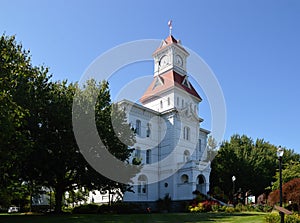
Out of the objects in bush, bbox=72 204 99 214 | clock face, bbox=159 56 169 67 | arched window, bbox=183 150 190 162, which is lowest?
bush, bbox=72 204 99 214

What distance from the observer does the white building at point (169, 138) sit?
38.5 metres

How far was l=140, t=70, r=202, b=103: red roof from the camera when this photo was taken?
143 feet

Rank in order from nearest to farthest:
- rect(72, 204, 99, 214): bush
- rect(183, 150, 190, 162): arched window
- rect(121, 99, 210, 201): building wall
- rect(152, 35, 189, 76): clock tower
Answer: rect(72, 204, 99, 214): bush < rect(121, 99, 210, 201): building wall < rect(183, 150, 190, 162): arched window < rect(152, 35, 189, 76): clock tower

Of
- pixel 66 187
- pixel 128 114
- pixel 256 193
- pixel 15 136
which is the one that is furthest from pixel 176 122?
pixel 15 136

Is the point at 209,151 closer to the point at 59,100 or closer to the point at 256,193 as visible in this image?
the point at 256,193

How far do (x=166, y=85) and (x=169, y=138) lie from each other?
786 centimetres

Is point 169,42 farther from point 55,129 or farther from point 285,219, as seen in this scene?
point 285,219

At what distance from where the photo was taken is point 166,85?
144 ft

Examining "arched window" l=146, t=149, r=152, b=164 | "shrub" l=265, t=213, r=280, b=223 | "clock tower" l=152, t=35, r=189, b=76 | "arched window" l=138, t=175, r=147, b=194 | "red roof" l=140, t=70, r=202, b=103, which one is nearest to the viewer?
"shrub" l=265, t=213, r=280, b=223

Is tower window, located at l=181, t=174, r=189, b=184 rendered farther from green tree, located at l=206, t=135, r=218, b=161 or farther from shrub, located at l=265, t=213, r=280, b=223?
shrub, located at l=265, t=213, r=280, b=223

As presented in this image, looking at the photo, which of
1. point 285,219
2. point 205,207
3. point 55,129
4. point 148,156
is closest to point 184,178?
point 148,156

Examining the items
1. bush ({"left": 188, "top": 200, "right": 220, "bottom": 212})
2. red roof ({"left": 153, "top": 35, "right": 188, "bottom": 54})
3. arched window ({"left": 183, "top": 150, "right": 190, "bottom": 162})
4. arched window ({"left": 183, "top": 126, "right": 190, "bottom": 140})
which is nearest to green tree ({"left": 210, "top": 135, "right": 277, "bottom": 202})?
arched window ({"left": 183, "top": 150, "right": 190, "bottom": 162})

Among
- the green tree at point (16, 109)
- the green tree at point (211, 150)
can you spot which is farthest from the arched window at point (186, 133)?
the green tree at point (16, 109)

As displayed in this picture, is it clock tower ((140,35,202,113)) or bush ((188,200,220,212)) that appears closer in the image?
bush ((188,200,220,212))
